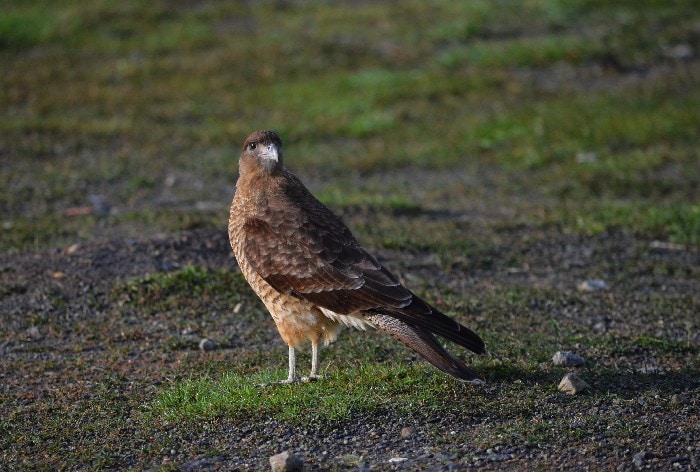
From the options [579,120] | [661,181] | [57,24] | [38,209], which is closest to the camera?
[38,209]

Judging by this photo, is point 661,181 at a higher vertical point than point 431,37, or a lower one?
lower

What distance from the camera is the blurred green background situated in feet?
36.5

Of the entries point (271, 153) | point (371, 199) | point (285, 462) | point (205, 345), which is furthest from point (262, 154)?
point (371, 199)

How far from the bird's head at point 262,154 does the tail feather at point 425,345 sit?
146 cm

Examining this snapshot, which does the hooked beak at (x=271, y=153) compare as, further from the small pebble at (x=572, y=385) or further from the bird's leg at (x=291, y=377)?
the small pebble at (x=572, y=385)

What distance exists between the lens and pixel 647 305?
26.9 ft

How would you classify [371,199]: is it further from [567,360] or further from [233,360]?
[567,360]

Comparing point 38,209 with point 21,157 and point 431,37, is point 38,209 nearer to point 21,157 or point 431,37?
point 21,157

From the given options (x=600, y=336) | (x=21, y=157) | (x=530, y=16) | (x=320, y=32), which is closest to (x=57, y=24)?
(x=320, y=32)

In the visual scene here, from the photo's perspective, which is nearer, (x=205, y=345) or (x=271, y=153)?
(x=271, y=153)

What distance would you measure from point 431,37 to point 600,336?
10469 mm

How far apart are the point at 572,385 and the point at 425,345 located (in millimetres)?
919

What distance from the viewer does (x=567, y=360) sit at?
6.62m

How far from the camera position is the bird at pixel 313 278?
5945 millimetres
